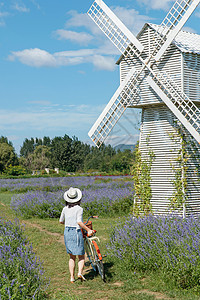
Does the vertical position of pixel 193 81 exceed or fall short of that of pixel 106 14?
it falls short

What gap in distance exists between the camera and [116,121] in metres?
10.6

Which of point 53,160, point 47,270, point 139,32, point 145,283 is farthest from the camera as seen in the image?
point 53,160

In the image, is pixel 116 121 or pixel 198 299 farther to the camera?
pixel 116 121

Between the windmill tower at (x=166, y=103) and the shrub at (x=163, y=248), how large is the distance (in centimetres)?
250

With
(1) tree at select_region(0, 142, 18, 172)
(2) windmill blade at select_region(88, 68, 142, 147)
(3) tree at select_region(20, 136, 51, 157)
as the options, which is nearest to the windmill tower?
(2) windmill blade at select_region(88, 68, 142, 147)

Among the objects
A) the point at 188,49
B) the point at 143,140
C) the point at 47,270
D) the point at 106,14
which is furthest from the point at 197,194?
the point at 106,14

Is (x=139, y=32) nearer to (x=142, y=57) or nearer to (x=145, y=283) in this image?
(x=142, y=57)

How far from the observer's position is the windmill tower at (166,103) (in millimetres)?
9500

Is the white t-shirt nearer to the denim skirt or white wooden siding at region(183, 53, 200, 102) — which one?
the denim skirt

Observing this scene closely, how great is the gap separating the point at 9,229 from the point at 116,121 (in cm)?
439

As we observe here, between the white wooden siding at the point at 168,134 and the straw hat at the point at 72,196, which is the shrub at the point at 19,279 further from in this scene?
the white wooden siding at the point at 168,134

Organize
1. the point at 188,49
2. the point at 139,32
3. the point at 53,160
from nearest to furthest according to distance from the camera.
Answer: the point at 188,49 < the point at 139,32 < the point at 53,160

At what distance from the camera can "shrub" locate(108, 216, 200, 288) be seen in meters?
5.46

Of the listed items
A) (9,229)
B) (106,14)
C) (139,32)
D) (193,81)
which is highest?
(106,14)
